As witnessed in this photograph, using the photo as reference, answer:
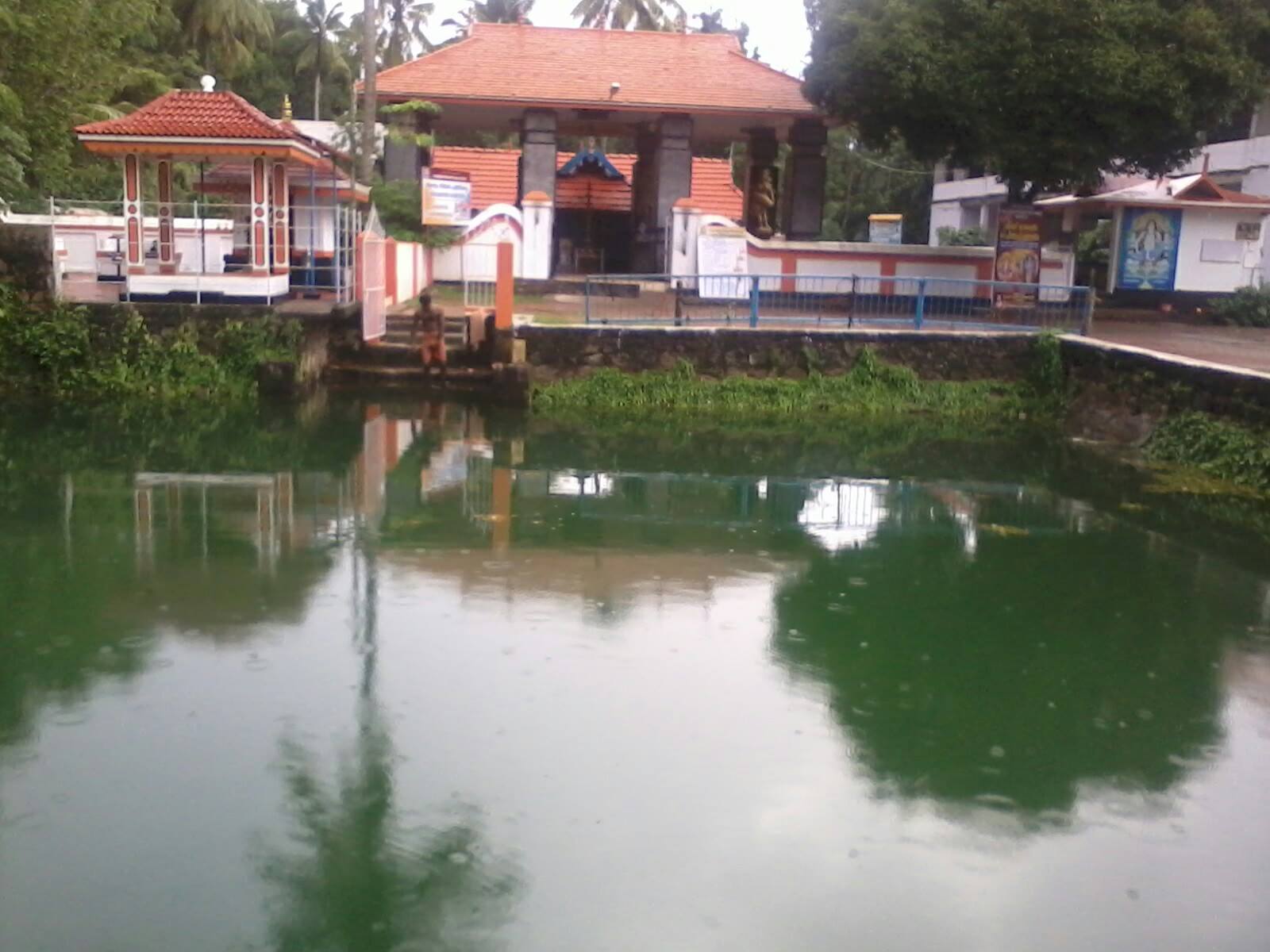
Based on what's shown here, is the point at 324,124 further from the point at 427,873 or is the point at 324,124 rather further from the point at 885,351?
the point at 427,873

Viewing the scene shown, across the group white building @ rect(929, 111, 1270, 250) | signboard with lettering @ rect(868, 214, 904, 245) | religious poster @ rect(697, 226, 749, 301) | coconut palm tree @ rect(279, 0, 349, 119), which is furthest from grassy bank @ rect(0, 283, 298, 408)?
coconut palm tree @ rect(279, 0, 349, 119)

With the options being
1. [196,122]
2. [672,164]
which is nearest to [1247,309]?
[672,164]

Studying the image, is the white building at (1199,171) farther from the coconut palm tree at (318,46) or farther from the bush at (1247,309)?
the coconut palm tree at (318,46)

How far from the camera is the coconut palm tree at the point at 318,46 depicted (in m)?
35.7

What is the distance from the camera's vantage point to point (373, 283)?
14781 millimetres

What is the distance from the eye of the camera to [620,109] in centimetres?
1991

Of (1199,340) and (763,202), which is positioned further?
(763,202)

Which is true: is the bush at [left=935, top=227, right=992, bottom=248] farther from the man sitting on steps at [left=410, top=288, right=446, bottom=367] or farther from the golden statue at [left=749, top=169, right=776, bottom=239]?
the man sitting on steps at [left=410, top=288, right=446, bottom=367]

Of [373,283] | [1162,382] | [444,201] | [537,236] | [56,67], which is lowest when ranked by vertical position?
[1162,382]

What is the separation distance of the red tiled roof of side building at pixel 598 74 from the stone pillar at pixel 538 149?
42 cm

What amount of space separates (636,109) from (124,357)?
8.84 m

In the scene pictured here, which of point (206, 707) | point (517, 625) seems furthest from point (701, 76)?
point (206, 707)

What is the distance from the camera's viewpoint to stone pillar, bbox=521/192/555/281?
19.3 m

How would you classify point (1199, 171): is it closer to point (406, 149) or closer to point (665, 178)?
point (665, 178)
